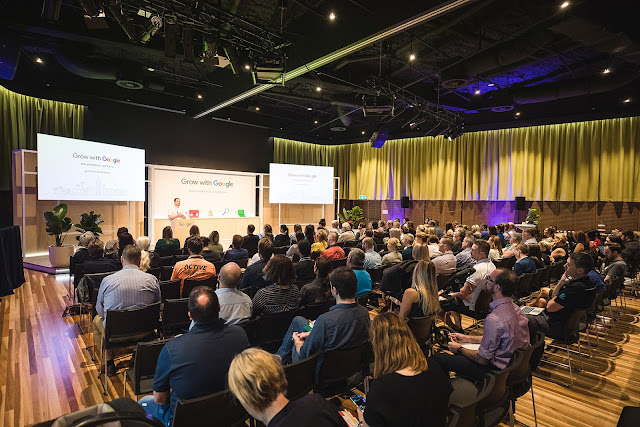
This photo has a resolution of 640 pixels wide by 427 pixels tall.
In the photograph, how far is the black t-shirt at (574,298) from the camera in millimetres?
3910

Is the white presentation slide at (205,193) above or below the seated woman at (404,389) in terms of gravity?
above

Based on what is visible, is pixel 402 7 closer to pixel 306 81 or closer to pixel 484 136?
pixel 306 81

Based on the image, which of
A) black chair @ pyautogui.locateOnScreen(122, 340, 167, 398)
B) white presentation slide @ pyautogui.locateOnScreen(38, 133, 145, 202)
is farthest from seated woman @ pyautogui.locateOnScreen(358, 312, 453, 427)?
white presentation slide @ pyautogui.locateOnScreen(38, 133, 145, 202)

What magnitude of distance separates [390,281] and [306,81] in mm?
6653

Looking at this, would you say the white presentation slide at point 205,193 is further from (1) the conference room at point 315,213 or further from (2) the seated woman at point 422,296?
(2) the seated woman at point 422,296

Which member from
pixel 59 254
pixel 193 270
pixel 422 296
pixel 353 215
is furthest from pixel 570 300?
pixel 353 215

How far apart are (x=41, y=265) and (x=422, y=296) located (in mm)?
9024

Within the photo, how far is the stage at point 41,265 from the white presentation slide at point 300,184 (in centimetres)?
752

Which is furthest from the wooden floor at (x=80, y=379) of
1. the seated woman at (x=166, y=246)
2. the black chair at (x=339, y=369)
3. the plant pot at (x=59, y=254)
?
the plant pot at (x=59, y=254)

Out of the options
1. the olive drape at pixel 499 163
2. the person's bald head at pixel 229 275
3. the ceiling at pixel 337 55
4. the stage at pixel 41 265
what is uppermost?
the ceiling at pixel 337 55

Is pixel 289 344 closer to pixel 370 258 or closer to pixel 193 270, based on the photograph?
pixel 193 270

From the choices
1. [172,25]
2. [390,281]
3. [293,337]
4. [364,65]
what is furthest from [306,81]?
[293,337]

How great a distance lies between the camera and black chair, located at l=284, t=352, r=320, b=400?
7.25ft

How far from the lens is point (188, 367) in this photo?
79.4 inches
